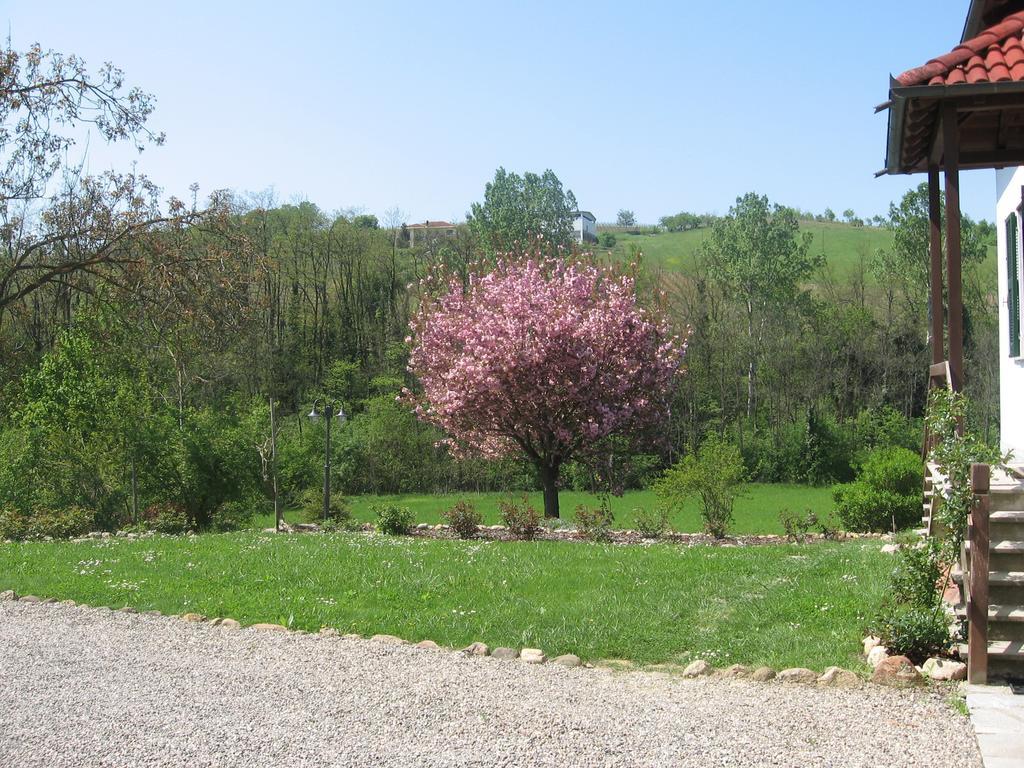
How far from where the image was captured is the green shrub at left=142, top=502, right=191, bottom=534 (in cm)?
1927

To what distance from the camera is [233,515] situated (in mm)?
22359

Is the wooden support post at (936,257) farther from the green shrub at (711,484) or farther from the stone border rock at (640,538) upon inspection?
the green shrub at (711,484)

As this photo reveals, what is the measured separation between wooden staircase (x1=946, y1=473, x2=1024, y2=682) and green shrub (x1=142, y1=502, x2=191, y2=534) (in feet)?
53.7

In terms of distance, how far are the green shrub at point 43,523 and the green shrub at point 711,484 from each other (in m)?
11.2

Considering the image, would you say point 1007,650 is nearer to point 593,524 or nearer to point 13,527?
point 593,524

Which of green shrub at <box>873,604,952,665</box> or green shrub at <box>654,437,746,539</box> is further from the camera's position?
green shrub at <box>654,437,746,539</box>

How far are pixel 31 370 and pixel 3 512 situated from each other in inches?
218

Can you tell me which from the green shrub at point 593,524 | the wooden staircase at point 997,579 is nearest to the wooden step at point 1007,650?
the wooden staircase at point 997,579

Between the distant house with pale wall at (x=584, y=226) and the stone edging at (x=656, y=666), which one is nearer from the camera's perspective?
the stone edging at (x=656, y=666)

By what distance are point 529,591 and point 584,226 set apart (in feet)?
225

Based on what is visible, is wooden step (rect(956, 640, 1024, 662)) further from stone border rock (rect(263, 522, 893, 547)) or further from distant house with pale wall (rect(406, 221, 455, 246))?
distant house with pale wall (rect(406, 221, 455, 246))

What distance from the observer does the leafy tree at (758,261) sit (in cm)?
4281

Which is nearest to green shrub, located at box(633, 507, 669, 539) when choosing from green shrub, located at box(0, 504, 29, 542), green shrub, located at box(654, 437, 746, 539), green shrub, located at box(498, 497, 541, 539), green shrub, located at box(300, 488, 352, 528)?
green shrub, located at box(654, 437, 746, 539)

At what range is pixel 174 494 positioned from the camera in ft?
70.4
